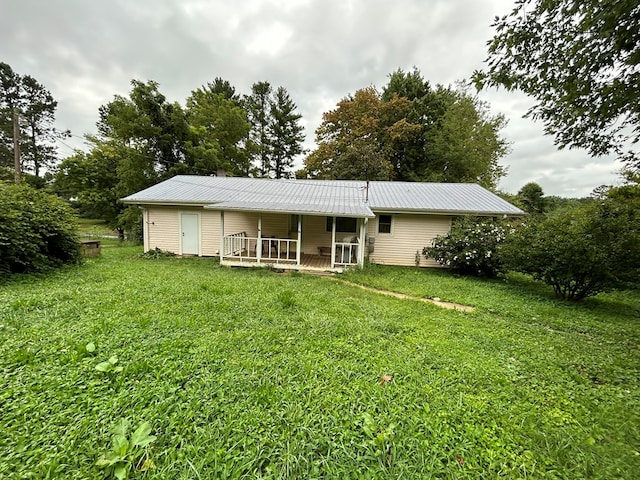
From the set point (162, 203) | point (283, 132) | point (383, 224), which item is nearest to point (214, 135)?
point (283, 132)

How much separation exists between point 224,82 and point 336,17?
2030cm

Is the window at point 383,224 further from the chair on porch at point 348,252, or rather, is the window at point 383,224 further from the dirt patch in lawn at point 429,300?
the dirt patch in lawn at point 429,300

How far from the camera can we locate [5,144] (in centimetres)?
2317

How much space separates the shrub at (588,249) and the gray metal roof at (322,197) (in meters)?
3.61

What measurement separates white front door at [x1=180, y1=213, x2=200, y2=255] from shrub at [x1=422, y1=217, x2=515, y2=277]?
9.77 meters

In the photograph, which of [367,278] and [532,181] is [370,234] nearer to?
[367,278]

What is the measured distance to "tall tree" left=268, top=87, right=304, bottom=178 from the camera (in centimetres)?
2627

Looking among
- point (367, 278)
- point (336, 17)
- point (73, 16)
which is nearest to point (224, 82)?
point (73, 16)

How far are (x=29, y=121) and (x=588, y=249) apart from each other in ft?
122

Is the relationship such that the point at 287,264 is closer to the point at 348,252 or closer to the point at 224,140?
the point at 348,252

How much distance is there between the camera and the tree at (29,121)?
20500 millimetres

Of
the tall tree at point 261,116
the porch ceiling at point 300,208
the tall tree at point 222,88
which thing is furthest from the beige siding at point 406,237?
the tall tree at point 222,88

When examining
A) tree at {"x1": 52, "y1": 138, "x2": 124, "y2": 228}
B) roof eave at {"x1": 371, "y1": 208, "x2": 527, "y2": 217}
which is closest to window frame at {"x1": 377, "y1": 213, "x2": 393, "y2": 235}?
roof eave at {"x1": 371, "y1": 208, "x2": 527, "y2": 217}

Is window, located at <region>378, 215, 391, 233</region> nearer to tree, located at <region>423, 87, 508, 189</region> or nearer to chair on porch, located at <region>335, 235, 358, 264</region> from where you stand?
chair on porch, located at <region>335, 235, 358, 264</region>
